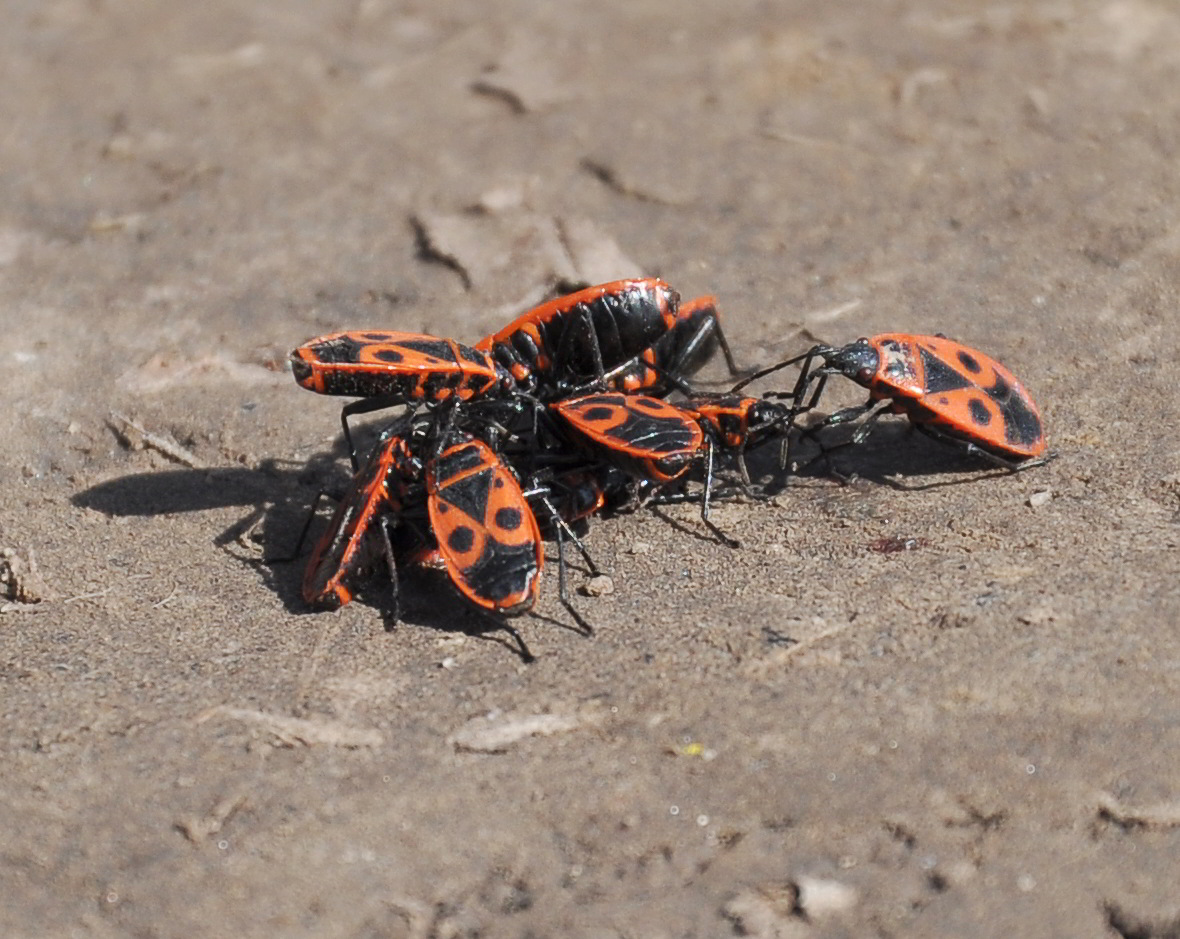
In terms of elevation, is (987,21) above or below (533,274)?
above

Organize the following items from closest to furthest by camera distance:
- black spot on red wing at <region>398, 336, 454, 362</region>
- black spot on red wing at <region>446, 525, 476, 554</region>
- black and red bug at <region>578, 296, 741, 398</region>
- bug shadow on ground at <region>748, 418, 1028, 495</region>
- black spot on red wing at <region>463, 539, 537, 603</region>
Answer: black spot on red wing at <region>463, 539, 537, 603</region> < black spot on red wing at <region>446, 525, 476, 554</region> < black spot on red wing at <region>398, 336, 454, 362</region> < bug shadow on ground at <region>748, 418, 1028, 495</region> < black and red bug at <region>578, 296, 741, 398</region>

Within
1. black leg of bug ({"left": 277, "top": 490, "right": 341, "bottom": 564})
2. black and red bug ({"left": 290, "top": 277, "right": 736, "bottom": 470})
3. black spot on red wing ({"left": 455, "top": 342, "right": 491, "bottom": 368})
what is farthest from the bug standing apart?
black leg of bug ({"left": 277, "top": 490, "right": 341, "bottom": 564})

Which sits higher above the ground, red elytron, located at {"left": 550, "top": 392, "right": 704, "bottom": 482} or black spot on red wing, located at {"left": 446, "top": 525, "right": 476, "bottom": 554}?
red elytron, located at {"left": 550, "top": 392, "right": 704, "bottom": 482}

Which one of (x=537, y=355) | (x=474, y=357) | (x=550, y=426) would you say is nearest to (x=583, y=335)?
(x=537, y=355)

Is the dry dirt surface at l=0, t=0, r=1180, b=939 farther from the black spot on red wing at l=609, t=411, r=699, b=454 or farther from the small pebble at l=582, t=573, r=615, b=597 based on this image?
the black spot on red wing at l=609, t=411, r=699, b=454

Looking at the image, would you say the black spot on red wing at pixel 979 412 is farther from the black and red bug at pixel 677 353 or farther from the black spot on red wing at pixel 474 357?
the black spot on red wing at pixel 474 357

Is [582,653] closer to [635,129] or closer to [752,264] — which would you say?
[752,264]

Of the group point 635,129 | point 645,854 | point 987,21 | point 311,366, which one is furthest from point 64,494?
point 987,21
